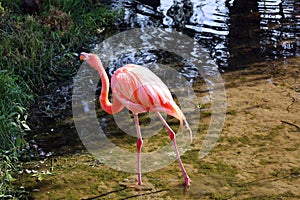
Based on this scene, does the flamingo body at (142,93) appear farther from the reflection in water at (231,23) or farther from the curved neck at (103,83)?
the reflection in water at (231,23)

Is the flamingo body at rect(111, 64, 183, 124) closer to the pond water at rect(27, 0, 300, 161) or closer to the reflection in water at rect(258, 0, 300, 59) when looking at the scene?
the pond water at rect(27, 0, 300, 161)

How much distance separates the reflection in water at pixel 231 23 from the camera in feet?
21.5

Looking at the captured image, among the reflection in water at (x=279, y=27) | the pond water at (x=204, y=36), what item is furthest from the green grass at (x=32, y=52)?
the reflection in water at (x=279, y=27)

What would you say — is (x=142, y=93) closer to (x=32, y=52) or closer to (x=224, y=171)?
(x=224, y=171)

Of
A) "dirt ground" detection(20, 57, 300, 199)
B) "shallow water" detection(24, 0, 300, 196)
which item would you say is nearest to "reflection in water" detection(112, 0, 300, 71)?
"shallow water" detection(24, 0, 300, 196)

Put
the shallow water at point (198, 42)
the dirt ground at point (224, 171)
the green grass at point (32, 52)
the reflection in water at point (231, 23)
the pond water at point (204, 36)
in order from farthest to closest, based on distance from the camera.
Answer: the reflection in water at point (231, 23) < the pond water at point (204, 36) < the shallow water at point (198, 42) < the green grass at point (32, 52) < the dirt ground at point (224, 171)

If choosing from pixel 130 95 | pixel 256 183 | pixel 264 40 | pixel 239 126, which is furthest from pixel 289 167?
pixel 264 40

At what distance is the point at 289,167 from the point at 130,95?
1439mm

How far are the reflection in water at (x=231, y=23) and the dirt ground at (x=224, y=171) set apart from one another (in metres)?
1.51

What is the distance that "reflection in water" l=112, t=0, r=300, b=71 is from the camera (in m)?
6.55

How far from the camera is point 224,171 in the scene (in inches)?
158

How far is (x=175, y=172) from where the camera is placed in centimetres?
406

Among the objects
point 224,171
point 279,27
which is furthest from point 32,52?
point 279,27

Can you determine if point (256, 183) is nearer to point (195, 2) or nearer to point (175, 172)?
point (175, 172)
